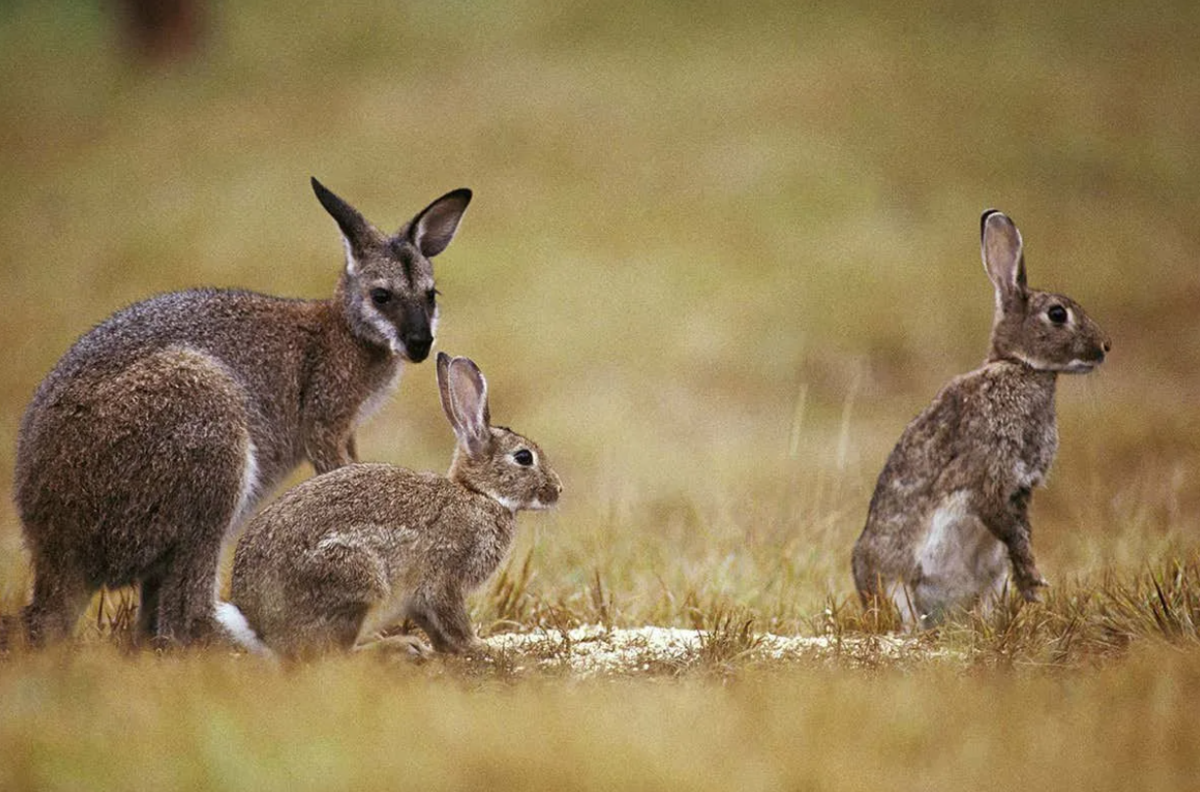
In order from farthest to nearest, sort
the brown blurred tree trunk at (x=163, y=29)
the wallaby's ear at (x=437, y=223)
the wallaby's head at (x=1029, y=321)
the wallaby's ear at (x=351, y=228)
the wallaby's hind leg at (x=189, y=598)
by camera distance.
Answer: the brown blurred tree trunk at (x=163, y=29) → the wallaby's ear at (x=437, y=223) → the wallaby's ear at (x=351, y=228) → the wallaby's head at (x=1029, y=321) → the wallaby's hind leg at (x=189, y=598)

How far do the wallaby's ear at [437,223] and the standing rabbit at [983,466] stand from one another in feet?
8.36

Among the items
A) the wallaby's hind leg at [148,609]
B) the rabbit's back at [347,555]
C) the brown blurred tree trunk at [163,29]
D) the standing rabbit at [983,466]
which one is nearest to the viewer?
the rabbit's back at [347,555]

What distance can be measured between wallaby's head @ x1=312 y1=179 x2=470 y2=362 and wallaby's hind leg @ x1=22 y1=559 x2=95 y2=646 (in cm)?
193

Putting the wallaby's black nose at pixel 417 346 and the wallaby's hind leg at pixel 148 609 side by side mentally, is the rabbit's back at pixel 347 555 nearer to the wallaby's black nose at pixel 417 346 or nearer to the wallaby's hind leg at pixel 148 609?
the wallaby's hind leg at pixel 148 609

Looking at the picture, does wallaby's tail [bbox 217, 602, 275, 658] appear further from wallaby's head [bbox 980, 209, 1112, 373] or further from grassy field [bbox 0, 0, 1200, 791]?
wallaby's head [bbox 980, 209, 1112, 373]

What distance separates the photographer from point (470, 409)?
7.02 metres

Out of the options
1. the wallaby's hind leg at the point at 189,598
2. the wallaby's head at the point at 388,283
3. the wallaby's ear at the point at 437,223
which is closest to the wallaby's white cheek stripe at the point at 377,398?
the wallaby's head at the point at 388,283

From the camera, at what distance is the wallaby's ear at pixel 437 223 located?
7789mm

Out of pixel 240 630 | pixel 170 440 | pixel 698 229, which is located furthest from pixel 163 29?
pixel 240 630

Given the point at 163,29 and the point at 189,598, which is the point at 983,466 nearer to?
the point at 189,598

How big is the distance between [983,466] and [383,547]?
2816 millimetres

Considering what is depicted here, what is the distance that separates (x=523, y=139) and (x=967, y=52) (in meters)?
5.16

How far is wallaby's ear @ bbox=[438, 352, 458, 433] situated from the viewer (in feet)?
22.6

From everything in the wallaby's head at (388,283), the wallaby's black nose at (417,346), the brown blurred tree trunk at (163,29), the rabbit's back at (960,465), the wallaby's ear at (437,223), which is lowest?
the rabbit's back at (960,465)
